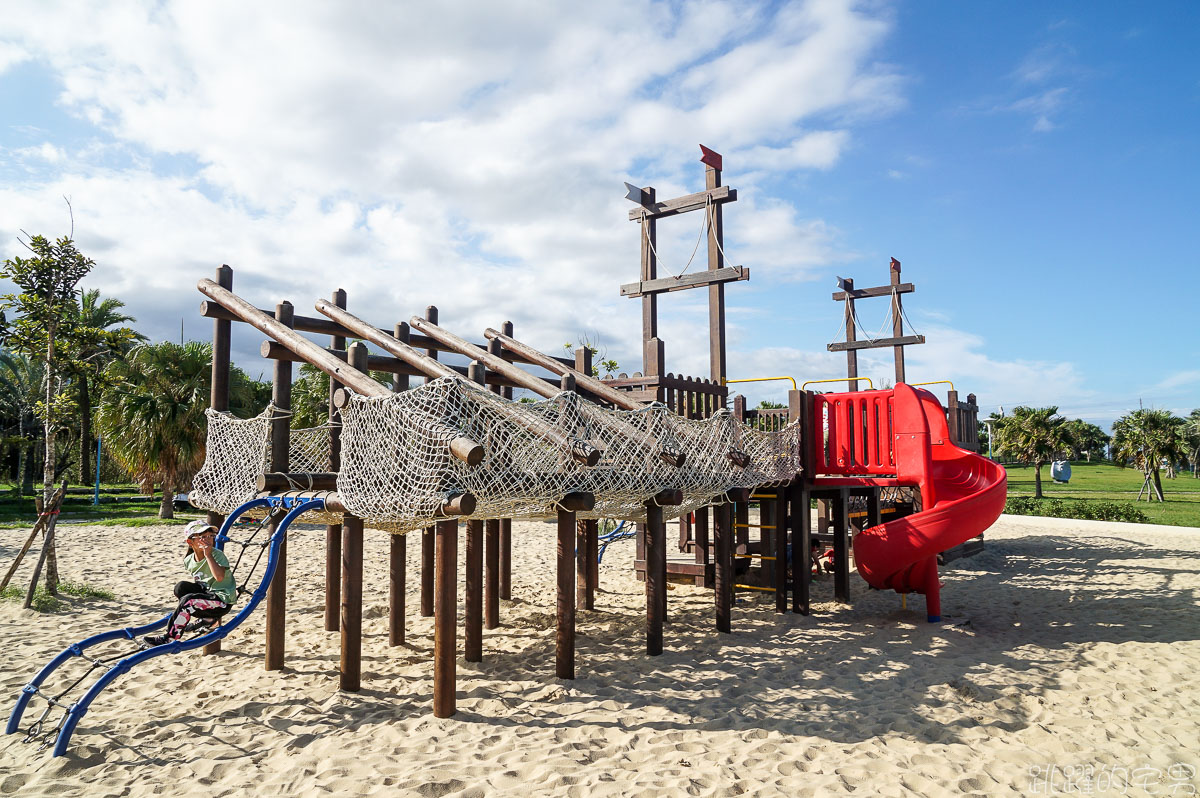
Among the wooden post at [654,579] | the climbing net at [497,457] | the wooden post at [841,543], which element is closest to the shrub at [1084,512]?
the wooden post at [841,543]

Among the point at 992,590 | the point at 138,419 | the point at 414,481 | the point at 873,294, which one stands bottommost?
the point at 992,590

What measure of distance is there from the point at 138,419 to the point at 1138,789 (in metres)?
19.5

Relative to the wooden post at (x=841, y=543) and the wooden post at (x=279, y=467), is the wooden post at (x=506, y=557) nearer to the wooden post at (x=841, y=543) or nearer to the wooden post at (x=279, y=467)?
the wooden post at (x=279, y=467)

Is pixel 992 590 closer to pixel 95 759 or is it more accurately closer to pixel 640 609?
pixel 640 609

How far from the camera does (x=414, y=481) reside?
5.24 metres

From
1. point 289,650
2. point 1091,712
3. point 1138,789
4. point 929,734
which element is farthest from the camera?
point 289,650

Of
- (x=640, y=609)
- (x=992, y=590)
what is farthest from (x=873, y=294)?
(x=640, y=609)

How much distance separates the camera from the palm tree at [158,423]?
697 inches

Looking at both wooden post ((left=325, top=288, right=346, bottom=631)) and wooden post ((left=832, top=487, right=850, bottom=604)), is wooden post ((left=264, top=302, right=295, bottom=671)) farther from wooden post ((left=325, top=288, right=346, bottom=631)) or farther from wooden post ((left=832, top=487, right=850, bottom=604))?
wooden post ((left=832, top=487, right=850, bottom=604))

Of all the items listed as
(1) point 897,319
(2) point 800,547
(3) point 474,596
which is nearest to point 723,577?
(2) point 800,547

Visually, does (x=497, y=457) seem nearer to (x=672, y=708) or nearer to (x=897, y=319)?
(x=672, y=708)

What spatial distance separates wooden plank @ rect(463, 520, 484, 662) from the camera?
6.49 m

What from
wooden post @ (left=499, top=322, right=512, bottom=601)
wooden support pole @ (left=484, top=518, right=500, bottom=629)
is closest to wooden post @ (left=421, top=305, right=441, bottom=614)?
wooden support pole @ (left=484, top=518, right=500, bottom=629)

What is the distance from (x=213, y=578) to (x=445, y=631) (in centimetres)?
187
